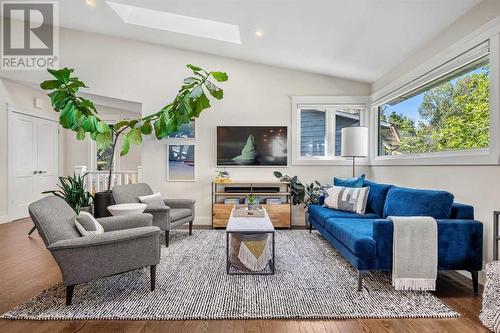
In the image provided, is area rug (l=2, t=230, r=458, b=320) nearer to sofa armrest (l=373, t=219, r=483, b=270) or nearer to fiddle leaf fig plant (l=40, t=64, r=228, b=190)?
sofa armrest (l=373, t=219, r=483, b=270)

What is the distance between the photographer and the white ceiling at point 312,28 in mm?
2857

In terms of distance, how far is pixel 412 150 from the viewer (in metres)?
3.70

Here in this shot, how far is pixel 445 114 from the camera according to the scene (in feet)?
10.1

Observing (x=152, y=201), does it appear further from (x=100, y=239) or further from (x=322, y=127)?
(x=322, y=127)

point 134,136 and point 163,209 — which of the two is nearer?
point 163,209

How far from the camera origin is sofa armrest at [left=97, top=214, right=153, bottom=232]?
268cm

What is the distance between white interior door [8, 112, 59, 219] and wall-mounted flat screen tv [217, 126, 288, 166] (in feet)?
13.2

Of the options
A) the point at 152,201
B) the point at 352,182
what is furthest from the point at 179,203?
the point at 352,182

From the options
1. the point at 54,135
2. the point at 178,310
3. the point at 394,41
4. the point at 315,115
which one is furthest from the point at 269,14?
the point at 54,135

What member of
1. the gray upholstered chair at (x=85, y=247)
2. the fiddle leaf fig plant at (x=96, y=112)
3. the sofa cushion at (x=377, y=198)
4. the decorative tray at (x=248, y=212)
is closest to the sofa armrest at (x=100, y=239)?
the gray upholstered chair at (x=85, y=247)

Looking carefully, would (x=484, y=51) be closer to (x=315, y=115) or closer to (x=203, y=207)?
(x=315, y=115)

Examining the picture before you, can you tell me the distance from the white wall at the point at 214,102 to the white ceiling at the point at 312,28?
0.21 m

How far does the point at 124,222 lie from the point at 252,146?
2.73 m

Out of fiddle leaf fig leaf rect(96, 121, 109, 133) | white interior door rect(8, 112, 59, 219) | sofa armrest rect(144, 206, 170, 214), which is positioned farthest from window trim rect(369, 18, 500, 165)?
white interior door rect(8, 112, 59, 219)
